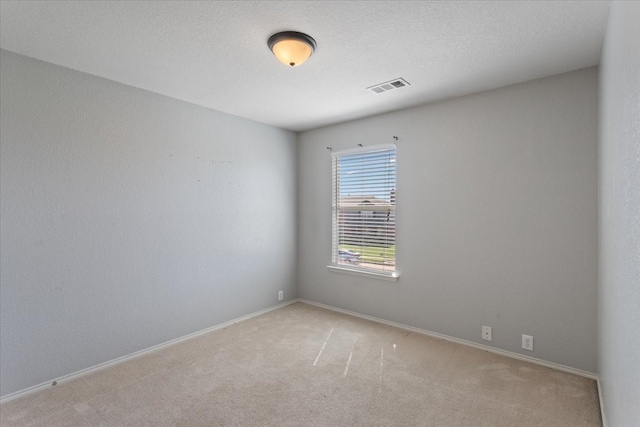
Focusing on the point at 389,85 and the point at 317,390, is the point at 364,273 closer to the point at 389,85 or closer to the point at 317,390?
the point at 317,390

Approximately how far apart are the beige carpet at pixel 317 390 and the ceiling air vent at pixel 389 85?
2.49 m

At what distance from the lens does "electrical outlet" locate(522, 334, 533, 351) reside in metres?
2.78

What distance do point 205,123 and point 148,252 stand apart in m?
1.51

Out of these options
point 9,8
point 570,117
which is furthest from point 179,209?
point 570,117

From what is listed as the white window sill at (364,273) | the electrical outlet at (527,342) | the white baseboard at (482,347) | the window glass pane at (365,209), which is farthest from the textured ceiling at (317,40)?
the white baseboard at (482,347)

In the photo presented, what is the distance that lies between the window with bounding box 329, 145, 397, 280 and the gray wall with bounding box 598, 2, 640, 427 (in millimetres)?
2058

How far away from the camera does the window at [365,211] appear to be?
377cm

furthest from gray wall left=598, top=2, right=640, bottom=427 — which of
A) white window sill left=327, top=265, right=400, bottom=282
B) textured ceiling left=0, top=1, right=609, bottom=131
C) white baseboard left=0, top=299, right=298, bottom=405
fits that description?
white baseboard left=0, top=299, right=298, bottom=405

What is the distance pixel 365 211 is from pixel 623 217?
108 inches

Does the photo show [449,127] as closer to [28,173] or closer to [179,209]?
[179,209]

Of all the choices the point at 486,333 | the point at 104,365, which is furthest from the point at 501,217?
the point at 104,365

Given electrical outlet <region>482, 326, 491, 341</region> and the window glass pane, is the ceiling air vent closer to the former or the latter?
the window glass pane

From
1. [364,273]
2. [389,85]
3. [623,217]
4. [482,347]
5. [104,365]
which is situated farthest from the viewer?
[364,273]

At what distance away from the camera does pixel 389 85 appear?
116 inches
